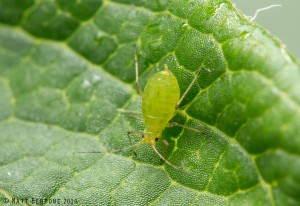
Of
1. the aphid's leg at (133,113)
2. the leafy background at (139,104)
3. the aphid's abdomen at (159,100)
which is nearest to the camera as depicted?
the leafy background at (139,104)

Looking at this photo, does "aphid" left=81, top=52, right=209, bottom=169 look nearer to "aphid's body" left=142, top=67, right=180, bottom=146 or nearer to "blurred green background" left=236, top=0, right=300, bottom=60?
"aphid's body" left=142, top=67, right=180, bottom=146

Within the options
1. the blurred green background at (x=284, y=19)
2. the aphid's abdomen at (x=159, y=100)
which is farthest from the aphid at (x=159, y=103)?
the blurred green background at (x=284, y=19)

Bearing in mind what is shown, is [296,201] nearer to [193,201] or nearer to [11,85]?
[193,201]

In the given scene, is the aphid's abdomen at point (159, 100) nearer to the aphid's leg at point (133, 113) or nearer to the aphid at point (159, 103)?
the aphid at point (159, 103)

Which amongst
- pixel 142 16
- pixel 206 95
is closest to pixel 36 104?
pixel 142 16

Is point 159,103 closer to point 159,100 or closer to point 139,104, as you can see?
point 159,100

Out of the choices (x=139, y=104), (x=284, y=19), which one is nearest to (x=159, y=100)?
(x=139, y=104)

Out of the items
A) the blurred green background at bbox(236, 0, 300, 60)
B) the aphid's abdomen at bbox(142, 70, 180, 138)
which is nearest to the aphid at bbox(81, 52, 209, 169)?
the aphid's abdomen at bbox(142, 70, 180, 138)
